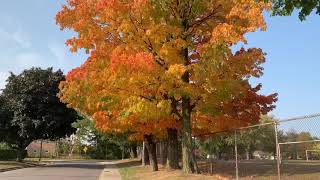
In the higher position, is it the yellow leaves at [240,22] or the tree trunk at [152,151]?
the yellow leaves at [240,22]

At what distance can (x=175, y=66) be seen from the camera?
740 inches

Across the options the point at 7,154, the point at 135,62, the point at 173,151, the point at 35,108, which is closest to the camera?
the point at 135,62

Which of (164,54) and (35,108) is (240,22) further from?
(35,108)

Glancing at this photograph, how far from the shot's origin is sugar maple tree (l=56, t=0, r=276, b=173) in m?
19.2

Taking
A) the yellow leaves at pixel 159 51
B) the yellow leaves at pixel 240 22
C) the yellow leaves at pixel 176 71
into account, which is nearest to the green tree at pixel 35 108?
the yellow leaves at pixel 159 51

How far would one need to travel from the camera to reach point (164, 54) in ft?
64.4

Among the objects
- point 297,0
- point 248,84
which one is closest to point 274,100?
point 248,84

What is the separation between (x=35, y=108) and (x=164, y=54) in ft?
117

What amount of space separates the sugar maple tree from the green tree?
30.4 m

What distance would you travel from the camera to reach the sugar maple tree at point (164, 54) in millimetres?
19188

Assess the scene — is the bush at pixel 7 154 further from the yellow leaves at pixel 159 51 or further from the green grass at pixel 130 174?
the yellow leaves at pixel 159 51

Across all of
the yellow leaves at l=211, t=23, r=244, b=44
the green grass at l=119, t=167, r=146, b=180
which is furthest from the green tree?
the yellow leaves at l=211, t=23, r=244, b=44

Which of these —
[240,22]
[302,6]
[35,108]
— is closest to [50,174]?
[240,22]

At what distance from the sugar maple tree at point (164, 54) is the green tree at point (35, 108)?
30355 millimetres
